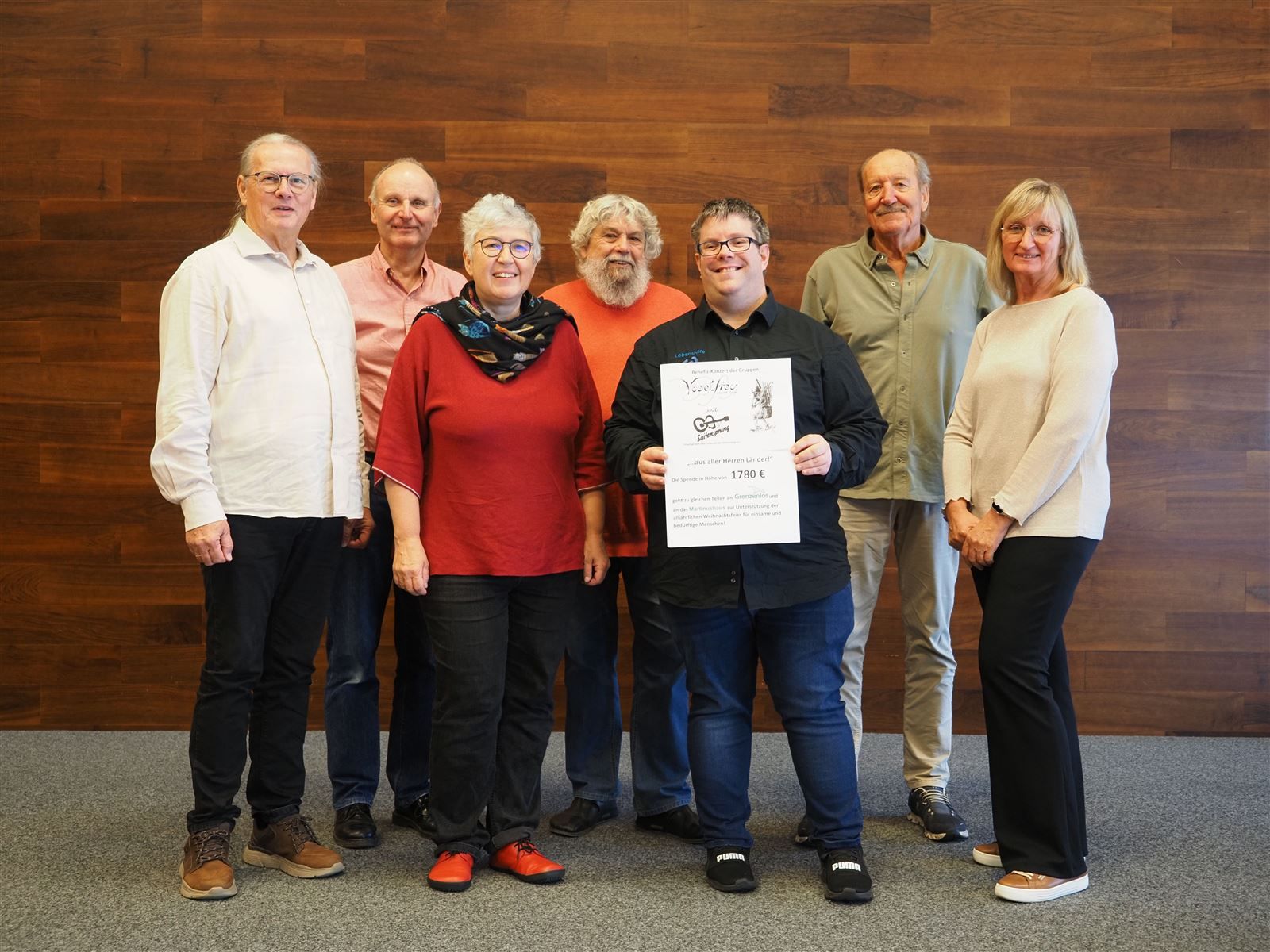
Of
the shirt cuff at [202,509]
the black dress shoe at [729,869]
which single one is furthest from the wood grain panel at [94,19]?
the black dress shoe at [729,869]

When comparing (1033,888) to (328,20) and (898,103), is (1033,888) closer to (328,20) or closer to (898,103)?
(898,103)

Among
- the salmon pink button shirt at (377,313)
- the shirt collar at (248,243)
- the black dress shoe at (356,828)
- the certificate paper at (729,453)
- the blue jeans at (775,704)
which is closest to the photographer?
the certificate paper at (729,453)

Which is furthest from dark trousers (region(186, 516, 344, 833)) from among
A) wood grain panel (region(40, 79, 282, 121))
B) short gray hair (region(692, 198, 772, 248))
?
wood grain panel (region(40, 79, 282, 121))

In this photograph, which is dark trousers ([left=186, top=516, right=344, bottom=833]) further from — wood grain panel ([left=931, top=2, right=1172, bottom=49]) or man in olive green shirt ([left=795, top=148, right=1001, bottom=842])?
wood grain panel ([left=931, top=2, right=1172, bottom=49])

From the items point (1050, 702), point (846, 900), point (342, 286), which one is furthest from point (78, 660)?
point (1050, 702)

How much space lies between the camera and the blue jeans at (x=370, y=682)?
114 inches

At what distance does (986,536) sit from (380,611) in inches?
62.0

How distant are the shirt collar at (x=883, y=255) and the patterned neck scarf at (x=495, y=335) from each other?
0.99m

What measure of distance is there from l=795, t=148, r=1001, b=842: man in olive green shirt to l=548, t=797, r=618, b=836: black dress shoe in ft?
2.39

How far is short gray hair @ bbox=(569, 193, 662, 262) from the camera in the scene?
290 cm

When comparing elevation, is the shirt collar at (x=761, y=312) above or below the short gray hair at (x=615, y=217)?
below

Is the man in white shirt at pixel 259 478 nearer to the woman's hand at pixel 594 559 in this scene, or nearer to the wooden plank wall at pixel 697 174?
the woman's hand at pixel 594 559

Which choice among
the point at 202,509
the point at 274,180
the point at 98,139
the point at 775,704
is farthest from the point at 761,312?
the point at 98,139

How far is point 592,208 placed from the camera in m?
2.94
